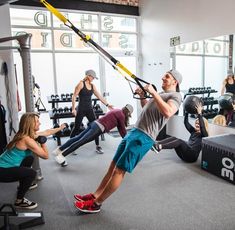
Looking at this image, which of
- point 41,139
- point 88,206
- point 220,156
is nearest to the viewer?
point 88,206

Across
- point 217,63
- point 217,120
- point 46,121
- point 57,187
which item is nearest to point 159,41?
point 217,63

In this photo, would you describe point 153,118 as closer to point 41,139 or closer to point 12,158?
point 41,139

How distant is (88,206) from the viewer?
2412 mm

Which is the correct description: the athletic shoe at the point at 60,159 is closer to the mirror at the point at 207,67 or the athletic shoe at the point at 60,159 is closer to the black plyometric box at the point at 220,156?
the black plyometric box at the point at 220,156

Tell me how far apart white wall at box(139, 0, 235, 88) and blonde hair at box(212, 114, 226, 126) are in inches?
56.7

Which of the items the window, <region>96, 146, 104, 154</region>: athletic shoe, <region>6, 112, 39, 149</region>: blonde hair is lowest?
<region>96, 146, 104, 154</region>: athletic shoe

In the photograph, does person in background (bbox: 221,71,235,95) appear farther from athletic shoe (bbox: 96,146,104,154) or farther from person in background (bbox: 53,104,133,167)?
athletic shoe (bbox: 96,146,104,154)

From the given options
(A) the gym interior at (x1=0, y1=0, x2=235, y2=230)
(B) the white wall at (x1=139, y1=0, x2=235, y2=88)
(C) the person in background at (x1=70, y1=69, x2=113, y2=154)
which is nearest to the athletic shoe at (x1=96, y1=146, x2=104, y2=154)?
(C) the person in background at (x1=70, y1=69, x2=113, y2=154)

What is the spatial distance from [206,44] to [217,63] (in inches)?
18.3

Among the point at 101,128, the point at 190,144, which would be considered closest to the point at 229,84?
the point at 190,144

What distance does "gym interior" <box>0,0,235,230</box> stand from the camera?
243 cm

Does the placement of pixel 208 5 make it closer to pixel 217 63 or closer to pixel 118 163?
pixel 217 63

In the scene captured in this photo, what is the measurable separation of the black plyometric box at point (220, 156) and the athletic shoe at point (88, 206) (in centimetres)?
174

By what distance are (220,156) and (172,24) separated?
3.35 metres
